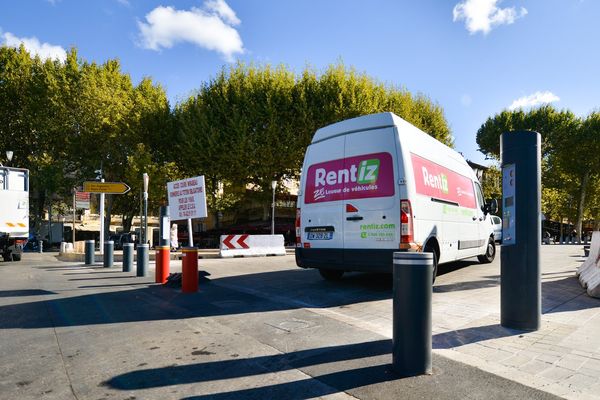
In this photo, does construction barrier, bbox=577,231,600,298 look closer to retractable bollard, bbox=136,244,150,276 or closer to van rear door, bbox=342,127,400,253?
van rear door, bbox=342,127,400,253

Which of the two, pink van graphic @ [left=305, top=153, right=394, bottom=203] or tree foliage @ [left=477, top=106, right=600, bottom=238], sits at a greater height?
tree foliage @ [left=477, top=106, right=600, bottom=238]

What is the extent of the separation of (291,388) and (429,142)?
5976 millimetres

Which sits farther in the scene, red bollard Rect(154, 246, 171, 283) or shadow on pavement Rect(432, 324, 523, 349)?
red bollard Rect(154, 246, 171, 283)

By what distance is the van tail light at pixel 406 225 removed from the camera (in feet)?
20.7

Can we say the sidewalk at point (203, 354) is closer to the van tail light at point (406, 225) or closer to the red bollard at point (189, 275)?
the red bollard at point (189, 275)

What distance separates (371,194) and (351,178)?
53cm

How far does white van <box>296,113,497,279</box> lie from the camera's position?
645 cm

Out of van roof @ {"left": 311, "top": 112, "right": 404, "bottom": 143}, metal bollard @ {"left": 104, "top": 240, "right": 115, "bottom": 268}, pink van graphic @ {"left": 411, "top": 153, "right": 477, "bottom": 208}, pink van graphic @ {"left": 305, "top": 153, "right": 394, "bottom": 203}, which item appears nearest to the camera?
pink van graphic @ {"left": 305, "top": 153, "right": 394, "bottom": 203}

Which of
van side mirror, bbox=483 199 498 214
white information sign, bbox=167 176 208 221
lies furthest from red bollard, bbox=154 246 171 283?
van side mirror, bbox=483 199 498 214

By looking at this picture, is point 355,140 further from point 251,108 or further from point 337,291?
point 251,108

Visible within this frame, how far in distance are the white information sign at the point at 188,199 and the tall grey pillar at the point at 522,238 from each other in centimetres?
770

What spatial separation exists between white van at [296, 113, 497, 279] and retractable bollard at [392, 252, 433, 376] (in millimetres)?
2958

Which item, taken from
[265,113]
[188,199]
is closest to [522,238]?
[188,199]

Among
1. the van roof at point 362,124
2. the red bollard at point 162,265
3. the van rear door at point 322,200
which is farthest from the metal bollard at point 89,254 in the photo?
the van roof at point 362,124
